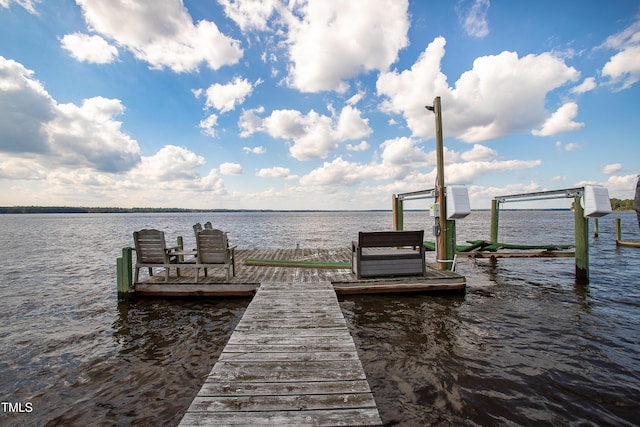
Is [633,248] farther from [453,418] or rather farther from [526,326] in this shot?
[453,418]

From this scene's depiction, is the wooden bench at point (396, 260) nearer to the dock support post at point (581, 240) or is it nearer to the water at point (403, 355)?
the water at point (403, 355)

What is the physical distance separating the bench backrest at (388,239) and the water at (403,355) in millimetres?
1605

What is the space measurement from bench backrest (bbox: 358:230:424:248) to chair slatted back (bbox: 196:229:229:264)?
371cm

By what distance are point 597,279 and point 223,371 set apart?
14235 mm

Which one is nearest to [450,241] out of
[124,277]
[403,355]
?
[403,355]

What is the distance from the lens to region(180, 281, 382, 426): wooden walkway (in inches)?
114

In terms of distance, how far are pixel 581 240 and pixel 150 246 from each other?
13868 millimetres

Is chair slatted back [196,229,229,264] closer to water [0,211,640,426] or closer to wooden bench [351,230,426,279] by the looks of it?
water [0,211,640,426]

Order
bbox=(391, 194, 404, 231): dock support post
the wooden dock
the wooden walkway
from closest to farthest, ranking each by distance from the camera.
Answer: the wooden walkway → the wooden dock → bbox=(391, 194, 404, 231): dock support post

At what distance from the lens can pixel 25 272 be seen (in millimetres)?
14984

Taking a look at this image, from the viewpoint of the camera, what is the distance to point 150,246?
826 centimetres

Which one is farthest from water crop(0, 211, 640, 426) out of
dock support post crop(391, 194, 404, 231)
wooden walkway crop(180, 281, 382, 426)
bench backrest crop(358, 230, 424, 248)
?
dock support post crop(391, 194, 404, 231)

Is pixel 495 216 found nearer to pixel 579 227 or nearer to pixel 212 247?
pixel 579 227

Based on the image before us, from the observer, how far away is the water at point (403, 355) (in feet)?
13.2
